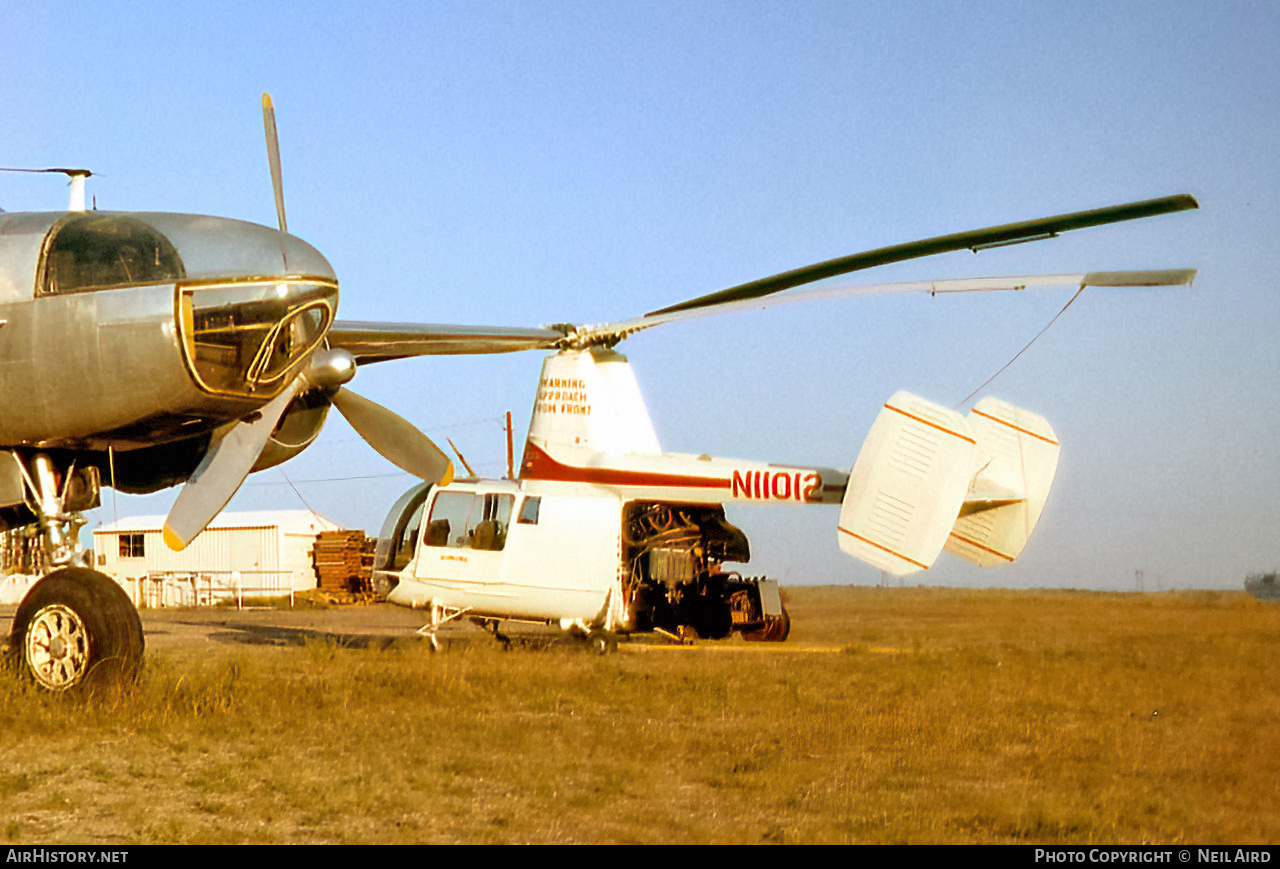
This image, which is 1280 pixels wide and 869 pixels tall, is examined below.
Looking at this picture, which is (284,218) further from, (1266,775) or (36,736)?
(1266,775)

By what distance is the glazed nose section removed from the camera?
8.89 m

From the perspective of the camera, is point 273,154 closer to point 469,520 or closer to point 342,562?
point 469,520

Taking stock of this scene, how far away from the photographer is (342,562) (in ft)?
145

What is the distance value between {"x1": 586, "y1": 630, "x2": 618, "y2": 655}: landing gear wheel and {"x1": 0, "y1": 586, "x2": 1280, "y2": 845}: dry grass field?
1269 mm

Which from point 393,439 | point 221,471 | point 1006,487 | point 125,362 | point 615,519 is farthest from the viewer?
point 615,519

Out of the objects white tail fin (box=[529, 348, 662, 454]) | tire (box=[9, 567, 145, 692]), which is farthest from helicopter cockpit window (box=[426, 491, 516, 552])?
tire (box=[9, 567, 145, 692])

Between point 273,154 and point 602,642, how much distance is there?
8702 millimetres

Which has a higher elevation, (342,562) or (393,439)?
(393,439)

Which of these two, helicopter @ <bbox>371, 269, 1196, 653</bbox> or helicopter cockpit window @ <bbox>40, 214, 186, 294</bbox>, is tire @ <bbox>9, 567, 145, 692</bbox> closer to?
helicopter cockpit window @ <bbox>40, 214, 186, 294</bbox>

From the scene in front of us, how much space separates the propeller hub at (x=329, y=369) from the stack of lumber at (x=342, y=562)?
1311 inches

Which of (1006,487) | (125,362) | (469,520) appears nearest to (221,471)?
(125,362)

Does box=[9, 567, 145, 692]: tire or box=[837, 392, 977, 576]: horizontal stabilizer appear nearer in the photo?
box=[9, 567, 145, 692]: tire

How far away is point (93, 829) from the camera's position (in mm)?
6398
